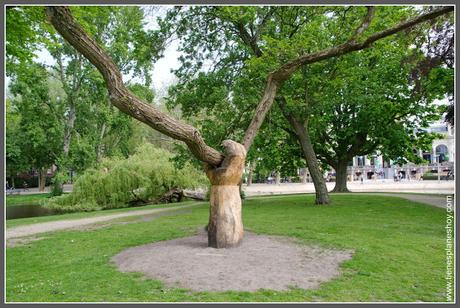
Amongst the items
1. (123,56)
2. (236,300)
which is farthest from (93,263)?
(123,56)

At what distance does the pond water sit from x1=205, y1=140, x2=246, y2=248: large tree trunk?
645 inches

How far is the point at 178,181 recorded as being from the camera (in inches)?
981

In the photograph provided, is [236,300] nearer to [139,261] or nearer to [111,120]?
[139,261]

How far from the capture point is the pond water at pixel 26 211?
69.1 feet

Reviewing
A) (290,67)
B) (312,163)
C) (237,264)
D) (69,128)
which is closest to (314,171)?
(312,163)

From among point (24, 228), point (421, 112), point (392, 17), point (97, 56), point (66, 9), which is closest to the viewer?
point (66, 9)

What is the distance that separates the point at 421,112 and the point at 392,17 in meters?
9.31

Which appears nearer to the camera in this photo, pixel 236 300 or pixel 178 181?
pixel 236 300

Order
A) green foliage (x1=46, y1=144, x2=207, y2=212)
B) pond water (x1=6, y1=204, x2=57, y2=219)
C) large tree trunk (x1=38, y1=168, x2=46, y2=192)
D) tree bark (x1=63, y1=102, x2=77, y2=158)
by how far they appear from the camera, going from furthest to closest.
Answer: tree bark (x1=63, y1=102, x2=77, y2=158)
large tree trunk (x1=38, y1=168, x2=46, y2=192)
green foliage (x1=46, y1=144, x2=207, y2=212)
pond water (x1=6, y1=204, x2=57, y2=219)

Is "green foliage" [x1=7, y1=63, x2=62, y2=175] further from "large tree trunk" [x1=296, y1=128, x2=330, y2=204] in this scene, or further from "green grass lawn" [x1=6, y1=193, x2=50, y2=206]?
"large tree trunk" [x1=296, y1=128, x2=330, y2=204]

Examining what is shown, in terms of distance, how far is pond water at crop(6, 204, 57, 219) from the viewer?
2106cm

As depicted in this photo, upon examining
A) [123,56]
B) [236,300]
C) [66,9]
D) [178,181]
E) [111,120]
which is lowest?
[236,300]

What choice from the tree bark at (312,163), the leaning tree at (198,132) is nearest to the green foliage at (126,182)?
the tree bark at (312,163)

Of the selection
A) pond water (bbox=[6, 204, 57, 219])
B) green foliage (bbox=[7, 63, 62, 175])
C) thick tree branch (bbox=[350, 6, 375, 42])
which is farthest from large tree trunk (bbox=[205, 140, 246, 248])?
pond water (bbox=[6, 204, 57, 219])
